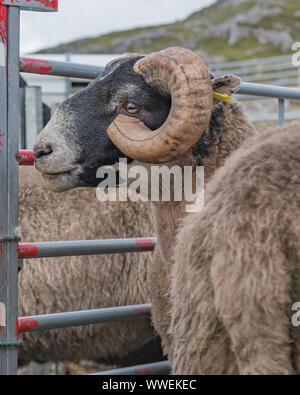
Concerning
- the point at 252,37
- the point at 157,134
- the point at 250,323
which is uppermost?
the point at 252,37

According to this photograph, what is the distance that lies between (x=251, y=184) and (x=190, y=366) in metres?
0.51

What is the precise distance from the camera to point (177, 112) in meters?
2.34

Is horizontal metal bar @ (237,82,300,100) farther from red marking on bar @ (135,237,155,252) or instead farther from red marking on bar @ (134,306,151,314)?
red marking on bar @ (134,306,151,314)

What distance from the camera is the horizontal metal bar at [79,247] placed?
2.49 metres

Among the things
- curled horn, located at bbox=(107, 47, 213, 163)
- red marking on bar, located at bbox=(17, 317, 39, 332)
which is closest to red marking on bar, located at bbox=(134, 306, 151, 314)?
red marking on bar, located at bbox=(17, 317, 39, 332)

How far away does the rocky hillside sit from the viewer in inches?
2525

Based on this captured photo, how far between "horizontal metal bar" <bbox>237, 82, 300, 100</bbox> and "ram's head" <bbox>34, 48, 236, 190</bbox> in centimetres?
72

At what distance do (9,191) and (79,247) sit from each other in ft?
1.61

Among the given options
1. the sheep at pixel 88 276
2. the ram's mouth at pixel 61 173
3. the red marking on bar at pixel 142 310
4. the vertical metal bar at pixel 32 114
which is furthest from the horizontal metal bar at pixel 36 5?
the vertical metal bar at pixel 32 114

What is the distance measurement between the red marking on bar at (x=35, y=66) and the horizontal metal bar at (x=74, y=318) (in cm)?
109

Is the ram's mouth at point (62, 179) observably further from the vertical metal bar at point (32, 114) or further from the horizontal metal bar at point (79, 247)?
the vertical metal bar at point (32, 114)
